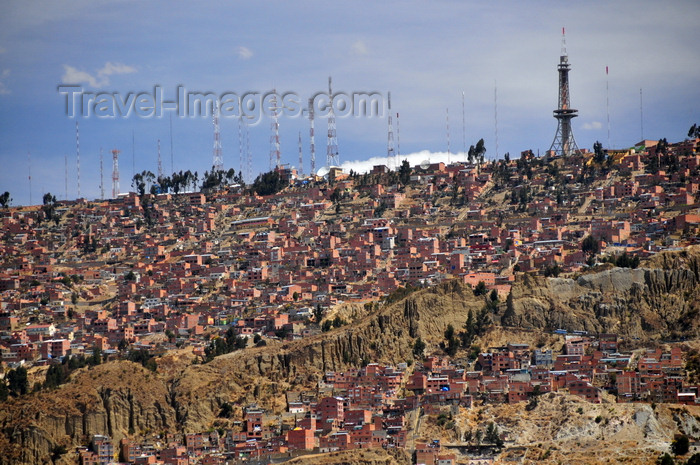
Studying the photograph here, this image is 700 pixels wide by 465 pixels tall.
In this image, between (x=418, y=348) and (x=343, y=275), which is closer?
(x=418, y=348)

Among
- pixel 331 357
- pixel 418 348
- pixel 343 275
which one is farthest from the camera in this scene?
pixel 343 275

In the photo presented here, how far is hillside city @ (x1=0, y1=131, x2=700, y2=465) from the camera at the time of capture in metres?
60.5

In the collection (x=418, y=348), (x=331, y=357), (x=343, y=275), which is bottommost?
(x=331, y=357)

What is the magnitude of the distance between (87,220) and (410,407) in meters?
47.6

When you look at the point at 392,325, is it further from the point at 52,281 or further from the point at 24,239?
the point at 24,239

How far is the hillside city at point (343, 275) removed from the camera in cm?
6047

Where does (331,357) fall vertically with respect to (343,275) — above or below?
below

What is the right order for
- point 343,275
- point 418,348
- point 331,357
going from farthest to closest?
point 343,275
point 418,348
point 331,357

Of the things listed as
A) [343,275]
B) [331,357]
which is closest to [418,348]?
[331,357]

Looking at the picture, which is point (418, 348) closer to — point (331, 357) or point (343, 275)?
point (331, 357)

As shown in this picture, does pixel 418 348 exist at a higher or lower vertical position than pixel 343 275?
lower

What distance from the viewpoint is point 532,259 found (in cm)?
7625

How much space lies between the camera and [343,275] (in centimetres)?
7994

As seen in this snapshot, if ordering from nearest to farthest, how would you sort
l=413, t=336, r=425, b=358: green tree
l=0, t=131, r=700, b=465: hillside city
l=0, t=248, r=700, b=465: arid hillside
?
l=0, t=131, r=700, b=465: hillside city
l=0, t=248, r=700, b=465: arid hillside
l=413, t=336, r=425, b=358: green tree
